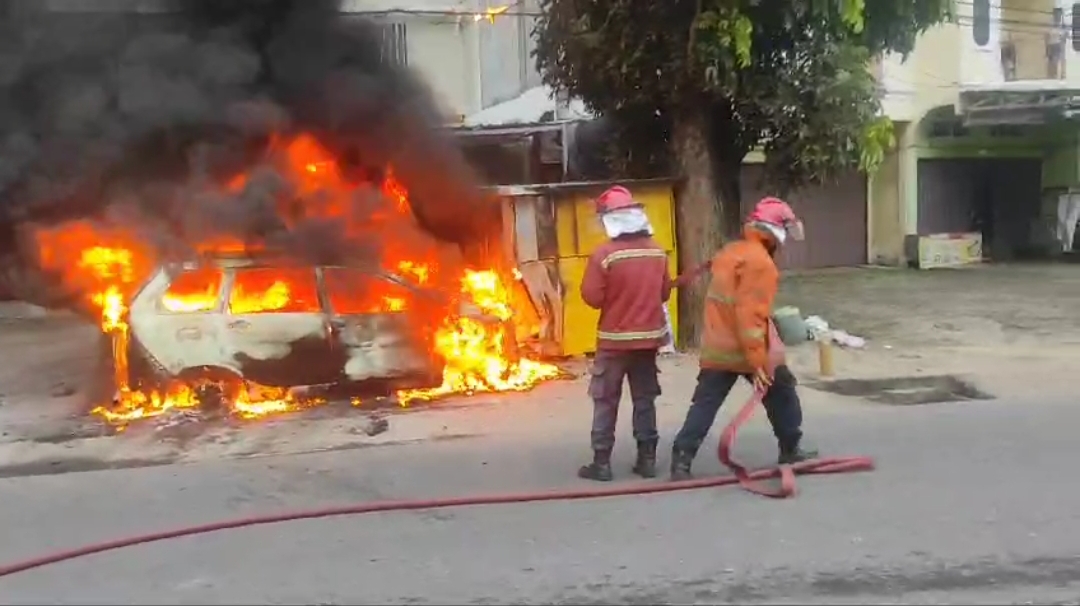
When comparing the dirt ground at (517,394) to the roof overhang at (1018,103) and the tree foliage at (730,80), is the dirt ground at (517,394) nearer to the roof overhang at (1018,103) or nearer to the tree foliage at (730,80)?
A: the tree foliage at (730,80)

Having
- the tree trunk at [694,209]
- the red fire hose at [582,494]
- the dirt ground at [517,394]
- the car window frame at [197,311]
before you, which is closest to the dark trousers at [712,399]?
the red fire hose at [582,494]

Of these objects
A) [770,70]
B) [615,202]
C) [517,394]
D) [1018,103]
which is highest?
[1018,103]

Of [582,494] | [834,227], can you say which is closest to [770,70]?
[582,494]

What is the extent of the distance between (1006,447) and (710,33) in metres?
4.70

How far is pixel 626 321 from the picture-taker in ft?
20.1

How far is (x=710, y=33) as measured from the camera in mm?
9859

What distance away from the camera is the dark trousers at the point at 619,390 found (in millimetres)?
6199

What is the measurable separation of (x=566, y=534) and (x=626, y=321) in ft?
4.52

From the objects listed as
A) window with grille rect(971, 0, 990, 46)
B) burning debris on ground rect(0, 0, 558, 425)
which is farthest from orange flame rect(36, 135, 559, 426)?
window with grille rect(971, 0, 990, 46)

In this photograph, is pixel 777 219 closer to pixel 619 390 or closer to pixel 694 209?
pixel 619 390

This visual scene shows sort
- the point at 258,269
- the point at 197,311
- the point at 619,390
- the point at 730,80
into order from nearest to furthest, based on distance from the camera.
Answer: the point at 619,390, the point at 197,311, the point at 258,269, the point at 730,80

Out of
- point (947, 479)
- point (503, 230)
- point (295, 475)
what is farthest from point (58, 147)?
point (947, 479)

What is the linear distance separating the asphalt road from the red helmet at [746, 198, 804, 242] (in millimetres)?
1357

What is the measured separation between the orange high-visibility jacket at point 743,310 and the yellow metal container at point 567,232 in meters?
4.74
